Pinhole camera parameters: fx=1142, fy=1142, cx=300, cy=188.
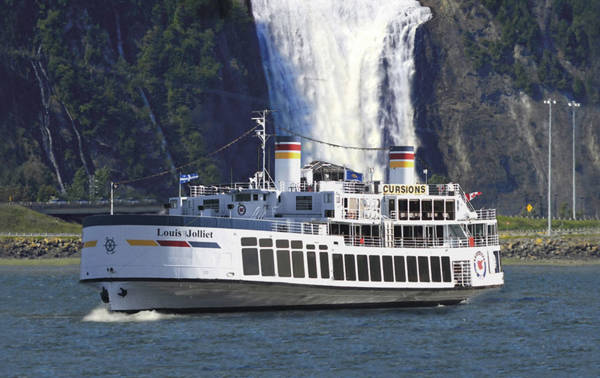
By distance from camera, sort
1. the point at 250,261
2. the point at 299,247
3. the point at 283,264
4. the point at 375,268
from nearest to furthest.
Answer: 1. the point at 250,261
2. the point at 283,264
3. the point at 299,247
4. the point at 375,268

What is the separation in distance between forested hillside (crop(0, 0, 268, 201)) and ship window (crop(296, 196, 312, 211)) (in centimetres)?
10074

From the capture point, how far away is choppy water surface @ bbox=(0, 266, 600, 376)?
4469cm

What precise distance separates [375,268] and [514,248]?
73.7 m

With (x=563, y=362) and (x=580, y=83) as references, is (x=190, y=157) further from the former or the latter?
(x=563, y=362)

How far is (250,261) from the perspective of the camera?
55.8m

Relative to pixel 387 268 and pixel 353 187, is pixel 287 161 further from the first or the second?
pixel 387 268

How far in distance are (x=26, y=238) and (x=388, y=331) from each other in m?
85.0

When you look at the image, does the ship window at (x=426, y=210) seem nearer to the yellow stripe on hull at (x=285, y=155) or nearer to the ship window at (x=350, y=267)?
the ship window at (x=350, y=267)

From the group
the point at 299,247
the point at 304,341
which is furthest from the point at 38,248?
the point at 304,341

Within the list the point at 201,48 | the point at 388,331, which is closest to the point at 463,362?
the point at 388,331

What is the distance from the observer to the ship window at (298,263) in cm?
5738

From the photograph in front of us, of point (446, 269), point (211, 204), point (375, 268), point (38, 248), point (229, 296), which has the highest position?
point (211, 204)

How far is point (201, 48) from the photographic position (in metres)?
180

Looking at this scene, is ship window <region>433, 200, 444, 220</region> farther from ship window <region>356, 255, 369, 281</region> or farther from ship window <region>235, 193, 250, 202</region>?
ship window <region>235, 193, 250, 202</region>
